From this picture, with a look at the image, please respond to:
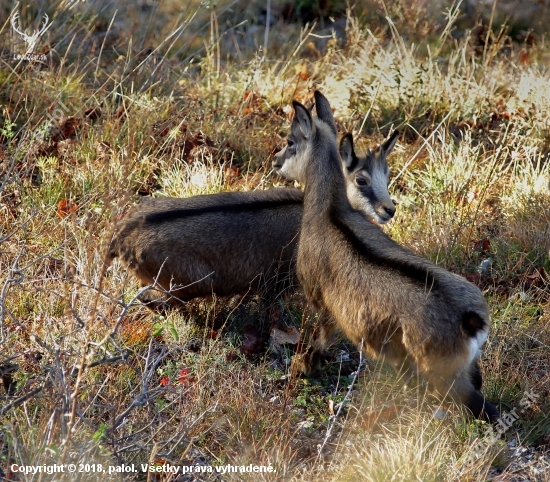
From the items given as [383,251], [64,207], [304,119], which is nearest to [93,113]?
[64,207]

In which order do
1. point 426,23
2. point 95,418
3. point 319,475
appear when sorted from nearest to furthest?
point 319,475 → point 95,418 → point 426,23

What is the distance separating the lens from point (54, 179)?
25.5ft

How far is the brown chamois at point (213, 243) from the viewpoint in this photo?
20.4 feet

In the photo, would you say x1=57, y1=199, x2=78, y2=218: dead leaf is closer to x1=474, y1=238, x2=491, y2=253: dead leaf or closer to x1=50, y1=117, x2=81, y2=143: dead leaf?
x1=50, y1=117, x2=81, y2=143: dead leaf

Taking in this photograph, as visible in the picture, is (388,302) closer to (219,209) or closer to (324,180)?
(324,180)

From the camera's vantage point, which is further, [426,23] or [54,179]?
[426,23]

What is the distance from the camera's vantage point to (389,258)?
5191mm

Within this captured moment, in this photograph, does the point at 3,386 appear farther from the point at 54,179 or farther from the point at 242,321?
the point at 54,179

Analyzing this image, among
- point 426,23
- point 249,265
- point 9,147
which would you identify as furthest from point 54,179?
point 426,23

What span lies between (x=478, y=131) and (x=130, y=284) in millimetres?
4394

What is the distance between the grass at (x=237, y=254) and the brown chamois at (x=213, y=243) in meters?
0.20

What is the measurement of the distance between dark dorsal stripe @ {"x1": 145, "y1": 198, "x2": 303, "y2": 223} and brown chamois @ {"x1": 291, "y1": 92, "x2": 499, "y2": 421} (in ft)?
1.63

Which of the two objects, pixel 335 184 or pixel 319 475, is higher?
pixel 335 184
